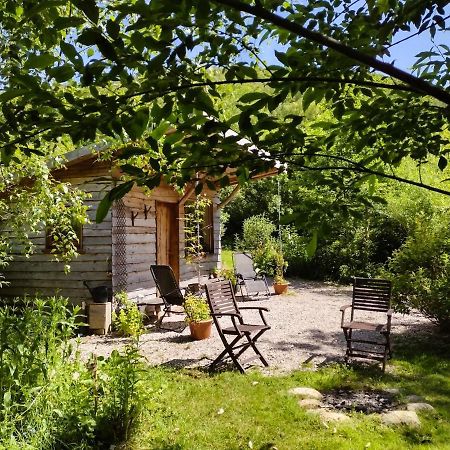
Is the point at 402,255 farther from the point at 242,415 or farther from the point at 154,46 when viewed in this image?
the point at 154,46

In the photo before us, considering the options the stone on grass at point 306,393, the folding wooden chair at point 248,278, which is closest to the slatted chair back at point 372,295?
the stone on grass at point 306,393

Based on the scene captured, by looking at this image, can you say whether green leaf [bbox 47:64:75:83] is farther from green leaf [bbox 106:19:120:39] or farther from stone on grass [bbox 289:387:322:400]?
stone on grass [bbox 289:387:322:400]

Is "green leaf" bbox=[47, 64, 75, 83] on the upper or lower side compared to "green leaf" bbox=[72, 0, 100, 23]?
lower

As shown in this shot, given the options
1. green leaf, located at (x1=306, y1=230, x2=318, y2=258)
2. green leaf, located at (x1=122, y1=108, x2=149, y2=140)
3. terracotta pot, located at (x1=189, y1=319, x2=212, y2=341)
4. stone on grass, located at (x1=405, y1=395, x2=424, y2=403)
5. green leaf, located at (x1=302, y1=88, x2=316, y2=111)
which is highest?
green leaf, located at (x1=302, y1=88, x2=316, y2=111)

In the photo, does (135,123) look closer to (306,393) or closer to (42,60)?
(42,60)

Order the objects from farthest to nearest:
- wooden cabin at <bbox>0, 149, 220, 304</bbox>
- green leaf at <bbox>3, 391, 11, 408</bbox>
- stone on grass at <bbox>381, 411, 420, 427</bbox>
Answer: wooden cabin at <bbox>0, 149, 220, 304</bbox>, stone on grass at <bbox>381, 411, 420, 427</bbox>, green leaf at <bbox>3, 391, 11, 408</bbox>

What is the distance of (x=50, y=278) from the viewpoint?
911cm

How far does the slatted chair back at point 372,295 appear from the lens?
650 cm

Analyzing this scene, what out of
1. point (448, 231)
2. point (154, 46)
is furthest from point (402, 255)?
point (154, 46)

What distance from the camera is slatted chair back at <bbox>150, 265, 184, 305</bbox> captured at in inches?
327

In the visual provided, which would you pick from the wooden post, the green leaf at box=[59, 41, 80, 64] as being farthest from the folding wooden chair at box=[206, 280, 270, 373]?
the green leaf at box=[59, 41, 80, 64]

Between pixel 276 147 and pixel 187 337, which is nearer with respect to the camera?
pixel 276 147

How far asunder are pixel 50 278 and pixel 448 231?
7.83 meters

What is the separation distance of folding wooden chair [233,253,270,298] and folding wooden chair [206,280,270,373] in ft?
18.4
